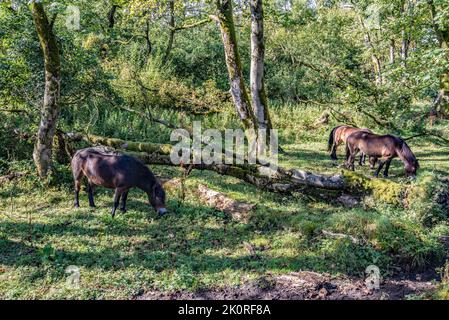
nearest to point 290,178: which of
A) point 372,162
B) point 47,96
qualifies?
point 372,162

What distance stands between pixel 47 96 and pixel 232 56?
5561 millimetres

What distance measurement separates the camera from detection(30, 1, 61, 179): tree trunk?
870cm

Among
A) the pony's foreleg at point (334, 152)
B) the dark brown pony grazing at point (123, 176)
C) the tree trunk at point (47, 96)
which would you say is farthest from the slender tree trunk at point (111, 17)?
the dark brown pony grazing at point (123, 176)

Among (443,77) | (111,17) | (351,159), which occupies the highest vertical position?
(111,17)

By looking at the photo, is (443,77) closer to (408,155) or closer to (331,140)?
(408,155)

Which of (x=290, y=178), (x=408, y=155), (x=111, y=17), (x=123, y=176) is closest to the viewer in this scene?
(x=123, y=176)

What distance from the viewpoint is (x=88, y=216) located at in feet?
27.5

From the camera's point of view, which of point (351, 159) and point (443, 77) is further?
point (351, 159)

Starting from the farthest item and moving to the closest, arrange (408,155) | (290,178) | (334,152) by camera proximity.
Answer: (334,152), (408,155), (290,178)

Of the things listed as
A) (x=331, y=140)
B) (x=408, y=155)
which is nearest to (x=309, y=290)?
(x=408, y=155)

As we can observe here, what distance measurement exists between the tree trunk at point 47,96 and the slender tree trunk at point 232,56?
511 cm

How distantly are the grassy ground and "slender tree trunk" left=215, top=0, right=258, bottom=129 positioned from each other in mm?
3680

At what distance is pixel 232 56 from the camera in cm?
1227

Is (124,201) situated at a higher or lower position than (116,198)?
lower
